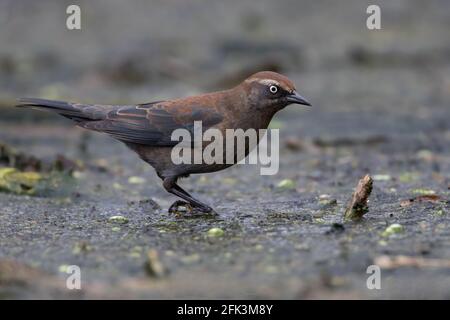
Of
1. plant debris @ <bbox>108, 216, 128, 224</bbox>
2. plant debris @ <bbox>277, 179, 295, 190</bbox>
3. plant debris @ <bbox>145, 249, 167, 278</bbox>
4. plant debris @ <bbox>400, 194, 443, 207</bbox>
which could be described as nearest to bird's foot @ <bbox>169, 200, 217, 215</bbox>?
plant debris @ <bbox>108, 216, 128, 224</bbox>

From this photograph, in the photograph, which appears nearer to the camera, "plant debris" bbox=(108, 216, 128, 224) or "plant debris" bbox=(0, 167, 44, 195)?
"plant debris" bbox=(108, 216, 128, 224)

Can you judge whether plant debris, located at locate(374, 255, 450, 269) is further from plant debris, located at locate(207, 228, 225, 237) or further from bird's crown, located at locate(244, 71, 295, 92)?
bird's crown, located at locate(244, 71, 295, 92)

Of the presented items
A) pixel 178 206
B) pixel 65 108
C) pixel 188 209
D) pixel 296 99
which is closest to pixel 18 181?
pixel 65 108

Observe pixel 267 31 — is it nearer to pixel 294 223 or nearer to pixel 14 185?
pixel 14 185

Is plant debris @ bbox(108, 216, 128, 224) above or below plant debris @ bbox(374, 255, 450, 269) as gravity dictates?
above

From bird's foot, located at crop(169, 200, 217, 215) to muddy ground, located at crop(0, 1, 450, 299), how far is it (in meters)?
0.11

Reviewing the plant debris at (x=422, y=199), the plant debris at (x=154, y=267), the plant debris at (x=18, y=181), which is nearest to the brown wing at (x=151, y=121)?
the plant debris at (x=18, y=181)

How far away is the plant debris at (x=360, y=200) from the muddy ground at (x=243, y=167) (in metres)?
0.11

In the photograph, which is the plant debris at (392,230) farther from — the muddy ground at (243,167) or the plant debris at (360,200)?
the plant debris at (360,200)

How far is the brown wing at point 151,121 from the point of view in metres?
7.42

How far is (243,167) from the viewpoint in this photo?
33.1ft

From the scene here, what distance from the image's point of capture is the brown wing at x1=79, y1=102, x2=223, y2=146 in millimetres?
7418

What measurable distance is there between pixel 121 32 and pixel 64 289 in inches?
449

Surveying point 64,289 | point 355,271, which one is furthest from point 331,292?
point 64,289
